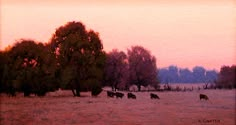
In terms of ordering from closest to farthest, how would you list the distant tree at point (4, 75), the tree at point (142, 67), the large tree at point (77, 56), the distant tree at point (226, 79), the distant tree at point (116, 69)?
the distant tree at point (4, 75) < the large tree at point (77, 56) < the distant tree at point (226, 79) < the distant tree at point (116, 69) < the tree at point (142, 67)

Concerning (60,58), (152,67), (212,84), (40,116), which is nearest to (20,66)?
(60,58)

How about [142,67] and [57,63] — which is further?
[142,67]

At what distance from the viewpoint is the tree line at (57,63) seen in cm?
5384

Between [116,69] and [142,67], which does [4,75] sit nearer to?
[116,69]

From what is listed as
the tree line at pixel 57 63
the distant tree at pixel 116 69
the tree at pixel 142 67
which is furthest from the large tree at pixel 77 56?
the tree at pixel 142 67

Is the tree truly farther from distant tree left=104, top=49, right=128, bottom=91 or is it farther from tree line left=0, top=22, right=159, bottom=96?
tree line left=0, top=22, right=159, bottom=96

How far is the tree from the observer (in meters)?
87.6

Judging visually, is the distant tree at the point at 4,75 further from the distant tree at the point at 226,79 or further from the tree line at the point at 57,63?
the distant tree at the point at 226,79

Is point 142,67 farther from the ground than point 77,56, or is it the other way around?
point 142,67

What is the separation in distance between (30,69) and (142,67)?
37.8 m

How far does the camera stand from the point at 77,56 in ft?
184

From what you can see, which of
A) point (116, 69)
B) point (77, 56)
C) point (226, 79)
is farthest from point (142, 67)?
point (77, 56)

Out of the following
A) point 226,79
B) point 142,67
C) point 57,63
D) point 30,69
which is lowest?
point 30,69

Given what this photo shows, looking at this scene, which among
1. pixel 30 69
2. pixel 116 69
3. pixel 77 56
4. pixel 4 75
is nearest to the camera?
pixel 4 75
